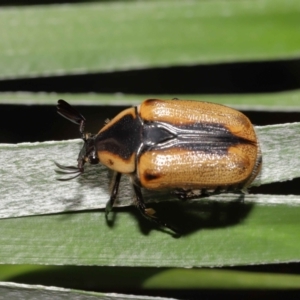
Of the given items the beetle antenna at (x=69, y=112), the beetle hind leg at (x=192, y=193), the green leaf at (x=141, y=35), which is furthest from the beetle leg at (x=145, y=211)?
the green leaf at (x=141, y=35)

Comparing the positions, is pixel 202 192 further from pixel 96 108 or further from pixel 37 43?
pixel 37 43

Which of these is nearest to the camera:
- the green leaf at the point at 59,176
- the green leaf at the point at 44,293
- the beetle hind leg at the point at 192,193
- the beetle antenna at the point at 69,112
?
the green leaf at the point at 44,293

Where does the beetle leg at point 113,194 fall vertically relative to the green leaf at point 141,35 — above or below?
below

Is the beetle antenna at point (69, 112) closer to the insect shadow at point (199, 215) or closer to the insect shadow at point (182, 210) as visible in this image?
the insect shadow at point (182, 210)

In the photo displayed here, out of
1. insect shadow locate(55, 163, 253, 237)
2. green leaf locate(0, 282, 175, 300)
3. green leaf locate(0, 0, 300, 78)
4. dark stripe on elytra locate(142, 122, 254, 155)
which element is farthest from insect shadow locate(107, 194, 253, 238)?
green leaf locate(0, 0, 300, 78)

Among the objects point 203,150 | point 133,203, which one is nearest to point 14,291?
point 133,203

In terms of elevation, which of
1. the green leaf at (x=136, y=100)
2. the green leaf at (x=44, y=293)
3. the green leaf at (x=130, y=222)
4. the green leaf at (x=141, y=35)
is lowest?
the green leaf at (x=44, y=293)
